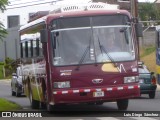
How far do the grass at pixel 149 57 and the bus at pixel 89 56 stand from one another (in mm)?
29527

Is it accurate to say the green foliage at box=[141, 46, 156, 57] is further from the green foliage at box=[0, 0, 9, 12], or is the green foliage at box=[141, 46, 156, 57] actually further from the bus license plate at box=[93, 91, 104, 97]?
the bus license plate at box=[93, 91, 104, 97]

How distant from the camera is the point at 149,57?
169ft

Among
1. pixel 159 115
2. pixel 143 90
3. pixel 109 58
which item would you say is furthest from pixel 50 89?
pixel 143 90

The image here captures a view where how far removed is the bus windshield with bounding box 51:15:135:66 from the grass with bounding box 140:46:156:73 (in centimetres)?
2957

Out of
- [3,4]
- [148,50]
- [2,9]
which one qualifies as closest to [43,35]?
[3,4]

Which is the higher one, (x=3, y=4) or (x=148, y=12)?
(x=148, y=12)

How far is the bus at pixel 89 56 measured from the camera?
16.4m

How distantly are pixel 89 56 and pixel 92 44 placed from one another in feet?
1.24

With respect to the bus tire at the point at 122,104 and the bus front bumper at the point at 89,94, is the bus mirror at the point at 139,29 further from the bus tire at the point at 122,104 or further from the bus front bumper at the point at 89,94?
the bus tire at the point at 122,104

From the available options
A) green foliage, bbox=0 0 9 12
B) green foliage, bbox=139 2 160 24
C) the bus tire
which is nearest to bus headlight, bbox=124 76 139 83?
the bus tire

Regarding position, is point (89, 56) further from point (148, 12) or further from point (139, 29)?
point (148, 12)

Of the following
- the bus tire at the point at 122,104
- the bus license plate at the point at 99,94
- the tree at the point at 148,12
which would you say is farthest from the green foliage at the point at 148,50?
the bus license plate at the point at 99,94

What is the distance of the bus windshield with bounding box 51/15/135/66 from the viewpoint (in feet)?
54.6

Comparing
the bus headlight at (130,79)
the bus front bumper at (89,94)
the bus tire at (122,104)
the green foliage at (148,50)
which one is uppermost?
the green foliage at (148,50)
